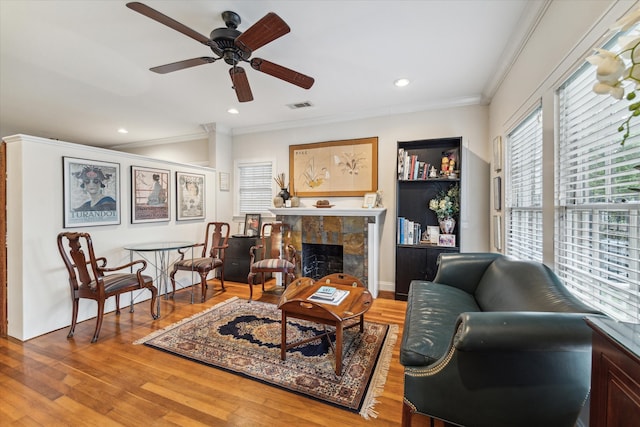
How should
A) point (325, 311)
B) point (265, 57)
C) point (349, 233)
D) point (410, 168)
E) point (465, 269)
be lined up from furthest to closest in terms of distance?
point (349, 233)
point (410, 168)
point (265, 57)
point (465, 269)
point (325, 311)

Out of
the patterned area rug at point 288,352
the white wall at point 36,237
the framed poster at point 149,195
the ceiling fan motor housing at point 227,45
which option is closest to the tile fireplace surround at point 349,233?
the patterned area rug at point 288,352

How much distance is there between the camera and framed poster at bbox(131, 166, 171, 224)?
3598 millimetres

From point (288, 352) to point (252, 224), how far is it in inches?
117

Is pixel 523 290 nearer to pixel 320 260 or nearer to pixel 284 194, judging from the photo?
pixel 320 260

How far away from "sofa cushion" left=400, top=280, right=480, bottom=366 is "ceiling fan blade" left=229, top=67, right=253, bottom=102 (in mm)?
2344

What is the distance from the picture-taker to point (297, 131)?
4.71m

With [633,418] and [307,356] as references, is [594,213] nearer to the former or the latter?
[633,418]

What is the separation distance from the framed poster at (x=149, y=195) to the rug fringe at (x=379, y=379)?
3410mm

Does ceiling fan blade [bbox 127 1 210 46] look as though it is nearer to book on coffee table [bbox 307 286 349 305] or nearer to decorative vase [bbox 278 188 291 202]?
book on coffee table [bbox 307 286 349 305]

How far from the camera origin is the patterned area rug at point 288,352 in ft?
6.21

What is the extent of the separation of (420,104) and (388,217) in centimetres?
166

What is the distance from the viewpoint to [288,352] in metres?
2.35

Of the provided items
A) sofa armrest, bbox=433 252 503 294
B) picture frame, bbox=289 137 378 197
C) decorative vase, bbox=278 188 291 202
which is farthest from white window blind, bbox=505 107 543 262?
decorative vase, bbox=278 188 291 202

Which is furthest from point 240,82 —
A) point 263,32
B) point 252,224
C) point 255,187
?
point 252,224
